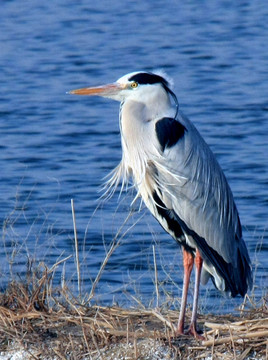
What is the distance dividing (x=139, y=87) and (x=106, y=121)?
24.7 ft

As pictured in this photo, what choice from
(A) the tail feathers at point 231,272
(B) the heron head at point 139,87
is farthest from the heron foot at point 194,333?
(B) the heron head at point 139,87

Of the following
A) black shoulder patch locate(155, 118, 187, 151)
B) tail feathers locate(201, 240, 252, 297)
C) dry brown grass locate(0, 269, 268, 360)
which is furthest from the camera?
tail feathers locate(201, 240, 252, 297)

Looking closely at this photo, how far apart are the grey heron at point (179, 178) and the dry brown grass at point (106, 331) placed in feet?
1.03

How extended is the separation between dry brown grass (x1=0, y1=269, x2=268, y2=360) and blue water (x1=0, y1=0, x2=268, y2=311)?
0.25 meters

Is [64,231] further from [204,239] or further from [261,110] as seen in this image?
[261,110]

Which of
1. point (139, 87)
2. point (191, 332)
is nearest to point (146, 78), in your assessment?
point (139, 87)

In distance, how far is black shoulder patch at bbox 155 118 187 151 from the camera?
5.70 metres

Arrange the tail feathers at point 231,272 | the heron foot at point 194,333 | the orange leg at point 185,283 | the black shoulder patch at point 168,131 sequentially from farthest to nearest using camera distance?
the tail feathers at point 231,272 < the black shoulder patch at point 168,131 < the orange leg at point 185,283 < the heron foot at point 194,333

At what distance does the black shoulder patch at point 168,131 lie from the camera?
5.70 meters

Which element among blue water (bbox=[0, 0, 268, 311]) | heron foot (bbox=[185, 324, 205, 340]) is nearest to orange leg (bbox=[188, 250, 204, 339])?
heron foot (bbox=[185, 324, 205, 340])

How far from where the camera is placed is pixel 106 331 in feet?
17.3

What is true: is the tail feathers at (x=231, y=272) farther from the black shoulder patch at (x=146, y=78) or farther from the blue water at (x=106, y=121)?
the black shoulder patch at (x=146, y=78)

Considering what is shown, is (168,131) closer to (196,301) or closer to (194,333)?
(196,301)

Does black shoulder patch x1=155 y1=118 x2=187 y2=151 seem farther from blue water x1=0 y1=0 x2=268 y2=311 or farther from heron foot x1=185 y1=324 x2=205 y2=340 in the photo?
heron foot x1=185 y1=324 x2=205 y2=340
